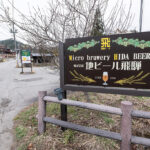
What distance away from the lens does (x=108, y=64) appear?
1.93 metres

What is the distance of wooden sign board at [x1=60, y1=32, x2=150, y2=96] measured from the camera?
174cm

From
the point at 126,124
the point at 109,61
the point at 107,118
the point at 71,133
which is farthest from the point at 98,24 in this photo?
the point at 71,133

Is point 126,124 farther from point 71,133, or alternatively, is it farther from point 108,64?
point 71,133

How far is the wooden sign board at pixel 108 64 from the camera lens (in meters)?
1.74

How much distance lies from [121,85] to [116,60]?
0.43m

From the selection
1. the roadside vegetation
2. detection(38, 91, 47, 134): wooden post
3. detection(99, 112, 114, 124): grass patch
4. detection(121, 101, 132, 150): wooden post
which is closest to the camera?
detection(121, 101, 132, 150): wooden post

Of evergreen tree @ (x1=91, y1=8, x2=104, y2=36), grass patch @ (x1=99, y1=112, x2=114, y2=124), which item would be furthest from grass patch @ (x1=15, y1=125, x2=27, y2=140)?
evergreen tree @ (x1=91, y1=8, x2=104, y2=36)

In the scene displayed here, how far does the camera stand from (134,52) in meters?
1.75

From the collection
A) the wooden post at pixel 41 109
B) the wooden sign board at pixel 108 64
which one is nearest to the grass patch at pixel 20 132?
the wooden post at pixel 41 109

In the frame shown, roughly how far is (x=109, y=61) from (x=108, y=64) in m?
0.05

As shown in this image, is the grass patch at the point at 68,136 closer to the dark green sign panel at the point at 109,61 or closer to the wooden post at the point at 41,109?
the wooden post at the point at 41,109

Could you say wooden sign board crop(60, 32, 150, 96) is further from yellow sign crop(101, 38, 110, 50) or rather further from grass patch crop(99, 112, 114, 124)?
grass patch crop(99, 112, 114, 124)

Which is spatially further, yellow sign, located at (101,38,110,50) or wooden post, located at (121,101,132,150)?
yellow sign, located at (101,38,110,50)

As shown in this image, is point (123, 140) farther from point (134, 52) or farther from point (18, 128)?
point (18, 128)
